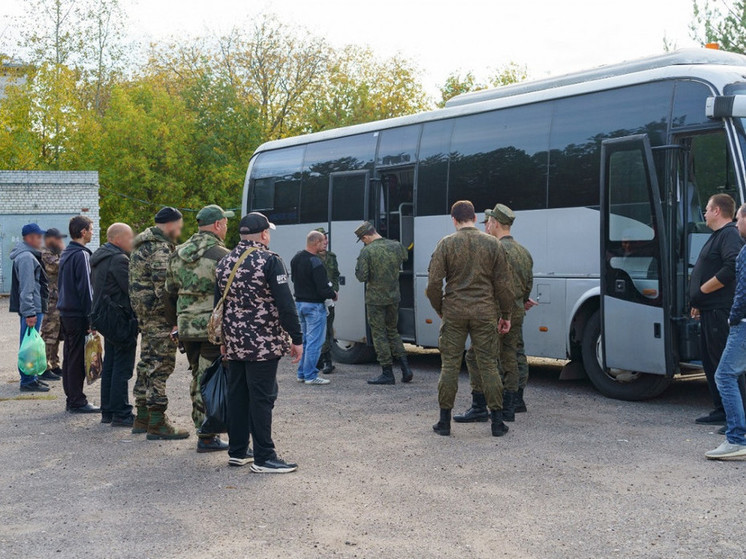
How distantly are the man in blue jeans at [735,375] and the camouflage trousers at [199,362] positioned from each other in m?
3.93

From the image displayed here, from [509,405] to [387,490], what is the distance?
2716 millimetres

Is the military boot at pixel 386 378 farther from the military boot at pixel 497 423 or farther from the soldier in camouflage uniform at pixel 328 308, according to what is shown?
the military boot at pixel 497 423

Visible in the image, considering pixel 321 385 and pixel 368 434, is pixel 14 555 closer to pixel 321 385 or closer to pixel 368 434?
pixel 368 434

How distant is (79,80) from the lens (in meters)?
47.9

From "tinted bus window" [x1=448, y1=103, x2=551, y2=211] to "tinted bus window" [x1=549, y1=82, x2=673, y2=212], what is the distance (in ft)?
0.65

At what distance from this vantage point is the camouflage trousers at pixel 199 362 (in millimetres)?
7426

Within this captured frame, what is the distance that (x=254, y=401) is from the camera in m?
6.84

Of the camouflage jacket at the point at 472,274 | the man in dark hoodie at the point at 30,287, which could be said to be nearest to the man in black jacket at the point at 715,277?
the camouflage jacket at the point at 472,274

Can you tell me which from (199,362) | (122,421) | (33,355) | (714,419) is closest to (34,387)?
(33,355)

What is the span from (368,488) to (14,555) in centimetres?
235

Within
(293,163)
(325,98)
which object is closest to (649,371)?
(293,163)

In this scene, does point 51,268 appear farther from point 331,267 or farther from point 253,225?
point 253,225

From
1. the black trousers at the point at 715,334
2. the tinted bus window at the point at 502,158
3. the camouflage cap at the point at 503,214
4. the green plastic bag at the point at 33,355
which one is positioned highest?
the tinted bus window at the point at 502,158

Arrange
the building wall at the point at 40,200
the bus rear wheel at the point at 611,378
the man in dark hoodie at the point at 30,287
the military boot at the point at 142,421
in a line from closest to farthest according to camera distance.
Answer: the military boot at the point at 142,421 → the bus rear wheel at the point at 611,378 → the man in dark hoodie at the point at 30,287 → the building wall at the point at 40,200
